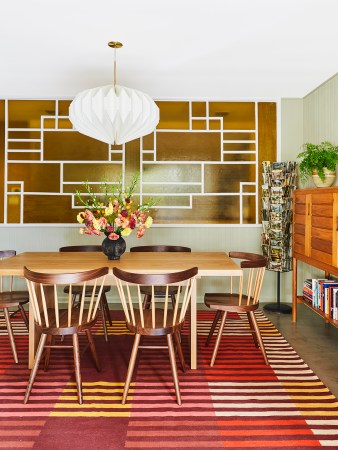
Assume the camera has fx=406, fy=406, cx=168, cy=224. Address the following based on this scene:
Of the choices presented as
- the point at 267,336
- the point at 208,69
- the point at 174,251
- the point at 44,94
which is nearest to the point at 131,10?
the point at 208,69

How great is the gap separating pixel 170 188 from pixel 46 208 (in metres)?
1.63

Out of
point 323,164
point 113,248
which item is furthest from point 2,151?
point 323,164

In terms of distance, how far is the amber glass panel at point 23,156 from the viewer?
524 cm

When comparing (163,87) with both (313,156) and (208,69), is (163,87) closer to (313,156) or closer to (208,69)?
(208,69)

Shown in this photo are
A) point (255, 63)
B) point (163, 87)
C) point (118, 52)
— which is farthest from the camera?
point (163, 87)

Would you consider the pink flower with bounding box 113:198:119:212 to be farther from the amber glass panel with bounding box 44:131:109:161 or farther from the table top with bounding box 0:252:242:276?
the amber glass panel with bounding box 44:131:109:161

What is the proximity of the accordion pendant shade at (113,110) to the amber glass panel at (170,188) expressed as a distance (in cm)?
199

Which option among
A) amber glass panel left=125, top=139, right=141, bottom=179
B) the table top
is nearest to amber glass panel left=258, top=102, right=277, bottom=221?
amber glass panel left=125, top=139, right=141, bottom=179

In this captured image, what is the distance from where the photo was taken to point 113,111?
10.2 ft

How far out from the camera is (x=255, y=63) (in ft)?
13.5

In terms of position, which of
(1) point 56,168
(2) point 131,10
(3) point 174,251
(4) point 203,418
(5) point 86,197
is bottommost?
(4) point 203,418

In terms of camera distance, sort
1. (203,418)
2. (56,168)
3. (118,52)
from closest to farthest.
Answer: (203,418) < (118,52) < (56,168)

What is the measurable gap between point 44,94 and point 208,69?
2.19 meters

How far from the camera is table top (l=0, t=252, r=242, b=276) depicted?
116 inches
